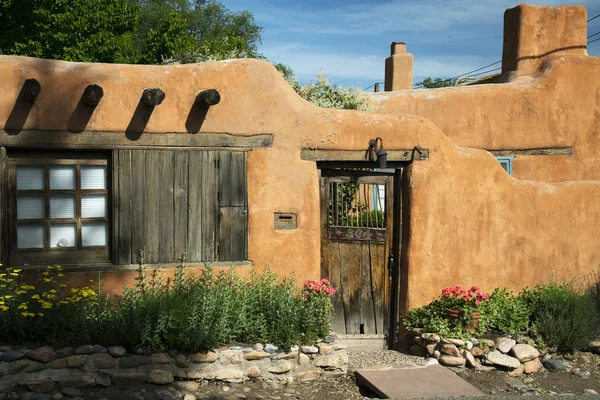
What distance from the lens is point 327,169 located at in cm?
804

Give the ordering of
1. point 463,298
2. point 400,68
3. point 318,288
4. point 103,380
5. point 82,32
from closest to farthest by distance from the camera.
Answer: point 103,380 < point 318,288 < point 463,298 < point 400,68 < point 82,32

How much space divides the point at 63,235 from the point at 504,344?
541 centimetres

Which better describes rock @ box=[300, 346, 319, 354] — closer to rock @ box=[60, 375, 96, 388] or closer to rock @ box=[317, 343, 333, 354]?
rock @ box=[317, 343, 333, 354]

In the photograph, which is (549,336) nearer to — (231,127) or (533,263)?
(533,263)

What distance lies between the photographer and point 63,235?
705 cm

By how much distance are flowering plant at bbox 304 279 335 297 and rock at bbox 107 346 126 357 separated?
2262mm

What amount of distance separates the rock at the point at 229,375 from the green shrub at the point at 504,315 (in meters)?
3.24

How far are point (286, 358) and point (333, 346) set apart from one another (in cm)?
58

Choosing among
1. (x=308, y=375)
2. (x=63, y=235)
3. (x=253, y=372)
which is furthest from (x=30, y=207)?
(x=308, y=375)

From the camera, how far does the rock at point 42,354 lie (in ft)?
19.1

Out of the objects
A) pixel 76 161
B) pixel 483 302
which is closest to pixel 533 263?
pixel 483 302

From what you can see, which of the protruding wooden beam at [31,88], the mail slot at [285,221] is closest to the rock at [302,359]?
the mail slot at [285,221]

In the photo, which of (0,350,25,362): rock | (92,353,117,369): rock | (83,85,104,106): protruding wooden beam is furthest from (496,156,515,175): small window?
(0,350,25,362): rock

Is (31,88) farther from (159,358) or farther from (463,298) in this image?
(463,298)
